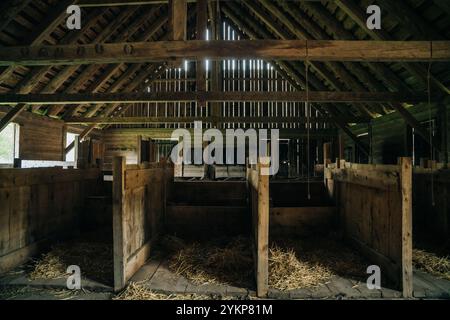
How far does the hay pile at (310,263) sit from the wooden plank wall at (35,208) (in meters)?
3.52

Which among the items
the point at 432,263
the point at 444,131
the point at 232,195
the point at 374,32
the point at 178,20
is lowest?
the point at 432,263

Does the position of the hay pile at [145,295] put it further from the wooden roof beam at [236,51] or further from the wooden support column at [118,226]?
the wooden roof beam at [236,51]

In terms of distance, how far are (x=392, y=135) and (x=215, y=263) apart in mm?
8110

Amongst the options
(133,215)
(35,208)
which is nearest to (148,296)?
(133,215)

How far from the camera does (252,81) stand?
45.9 ft

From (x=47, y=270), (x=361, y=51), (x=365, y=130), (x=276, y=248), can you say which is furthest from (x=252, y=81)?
(x=47, y=270)

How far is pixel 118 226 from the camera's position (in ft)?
10.3

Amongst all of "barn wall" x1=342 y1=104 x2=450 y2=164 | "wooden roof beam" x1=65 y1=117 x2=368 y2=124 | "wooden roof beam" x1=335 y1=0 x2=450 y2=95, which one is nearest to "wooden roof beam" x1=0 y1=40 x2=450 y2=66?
"wooden roof beam" x1=335 y1=0 x2=450 y2=95

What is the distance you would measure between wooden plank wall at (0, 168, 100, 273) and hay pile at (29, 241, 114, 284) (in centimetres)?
29

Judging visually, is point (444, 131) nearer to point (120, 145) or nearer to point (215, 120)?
point (215, 120)

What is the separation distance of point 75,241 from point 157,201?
62.9 inches

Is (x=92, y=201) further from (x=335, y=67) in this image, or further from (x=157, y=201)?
(x=335, y=67)

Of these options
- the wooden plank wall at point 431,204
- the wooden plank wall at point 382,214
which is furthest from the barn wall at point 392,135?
Result: the wooden plank wall at point 382,214

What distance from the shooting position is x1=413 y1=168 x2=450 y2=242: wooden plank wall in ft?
14.1
